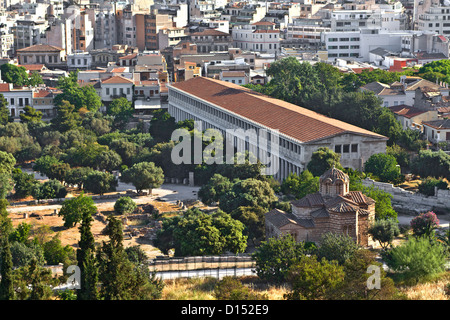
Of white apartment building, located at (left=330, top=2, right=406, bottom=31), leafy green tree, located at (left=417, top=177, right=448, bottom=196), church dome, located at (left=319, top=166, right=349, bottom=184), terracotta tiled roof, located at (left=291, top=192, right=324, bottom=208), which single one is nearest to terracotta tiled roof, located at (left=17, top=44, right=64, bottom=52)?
white apartment building, located at (left=330, top=2, right=406, bottom=31)

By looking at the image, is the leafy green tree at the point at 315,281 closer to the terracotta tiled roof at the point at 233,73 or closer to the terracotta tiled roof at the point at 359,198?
the terracotta tiled roof at the point at 359,198

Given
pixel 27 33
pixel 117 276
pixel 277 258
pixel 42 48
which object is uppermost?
pixel 27 33

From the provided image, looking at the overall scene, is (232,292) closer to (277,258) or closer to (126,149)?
(277,258)

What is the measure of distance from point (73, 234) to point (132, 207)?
5634 mm

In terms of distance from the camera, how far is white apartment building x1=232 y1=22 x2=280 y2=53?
126250 millimetres

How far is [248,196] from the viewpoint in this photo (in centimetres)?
5734

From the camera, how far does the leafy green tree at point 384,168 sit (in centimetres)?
6444

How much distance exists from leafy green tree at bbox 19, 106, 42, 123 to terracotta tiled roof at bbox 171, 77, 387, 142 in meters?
13.1

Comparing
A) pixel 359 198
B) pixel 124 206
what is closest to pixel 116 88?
pixel 124 206

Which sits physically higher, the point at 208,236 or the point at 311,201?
the point at 311,201

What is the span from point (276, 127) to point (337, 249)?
24.8 m

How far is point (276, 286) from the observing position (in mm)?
45469

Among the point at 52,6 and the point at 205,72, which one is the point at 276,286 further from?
the point at 52,6

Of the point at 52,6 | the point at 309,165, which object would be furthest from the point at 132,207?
the point at 52,6
